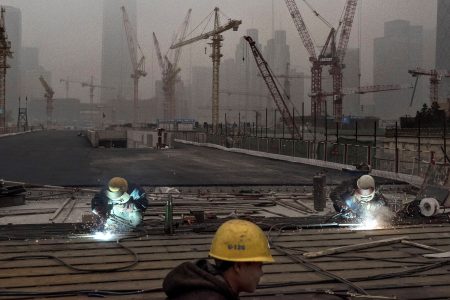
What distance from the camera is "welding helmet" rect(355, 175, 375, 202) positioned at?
1070 centimetres

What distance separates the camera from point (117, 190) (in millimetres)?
10242

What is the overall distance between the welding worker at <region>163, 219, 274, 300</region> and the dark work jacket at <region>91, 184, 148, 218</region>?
24.5ft

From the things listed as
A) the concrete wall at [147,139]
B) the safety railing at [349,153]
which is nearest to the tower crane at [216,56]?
the concrete wall at [147,139]

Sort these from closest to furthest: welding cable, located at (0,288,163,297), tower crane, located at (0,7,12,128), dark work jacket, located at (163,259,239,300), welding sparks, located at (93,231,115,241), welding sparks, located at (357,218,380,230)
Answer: dark work jacket, located at (163,259,239,300)
welding cable, located at (0,288,163,297)
welding sparks, located at (93,231,115,241)
welding sparks, located at (357,218,380,230)
tower crane, located at (0,7,12,128)

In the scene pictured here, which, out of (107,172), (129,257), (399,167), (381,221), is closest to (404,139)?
(399,167)

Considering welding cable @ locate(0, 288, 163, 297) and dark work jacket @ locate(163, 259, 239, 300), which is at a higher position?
dark work jacket @ locate(163, 259, 239, 300)

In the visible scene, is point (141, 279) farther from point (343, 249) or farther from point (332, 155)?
point (332, 155)

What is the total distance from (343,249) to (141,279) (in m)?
3.60

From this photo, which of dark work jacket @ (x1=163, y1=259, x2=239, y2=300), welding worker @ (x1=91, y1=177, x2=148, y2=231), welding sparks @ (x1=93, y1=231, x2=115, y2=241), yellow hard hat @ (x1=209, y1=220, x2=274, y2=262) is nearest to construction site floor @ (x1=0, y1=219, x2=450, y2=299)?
welding sparks @ (x1=93, y1=231, x2=115, y2=241)

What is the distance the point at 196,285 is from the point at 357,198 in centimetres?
875

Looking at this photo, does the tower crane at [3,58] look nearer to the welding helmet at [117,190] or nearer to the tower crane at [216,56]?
the tower crane at [216,56]

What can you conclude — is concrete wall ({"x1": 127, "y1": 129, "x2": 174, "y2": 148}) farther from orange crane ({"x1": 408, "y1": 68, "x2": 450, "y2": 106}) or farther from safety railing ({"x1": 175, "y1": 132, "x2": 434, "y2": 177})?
orange crane ({"x1": 408, "y1": 68, "x2": 450, "y2": 106})

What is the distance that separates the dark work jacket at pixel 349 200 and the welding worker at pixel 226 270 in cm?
830

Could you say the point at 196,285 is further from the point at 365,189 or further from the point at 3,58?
the point at 3,58
